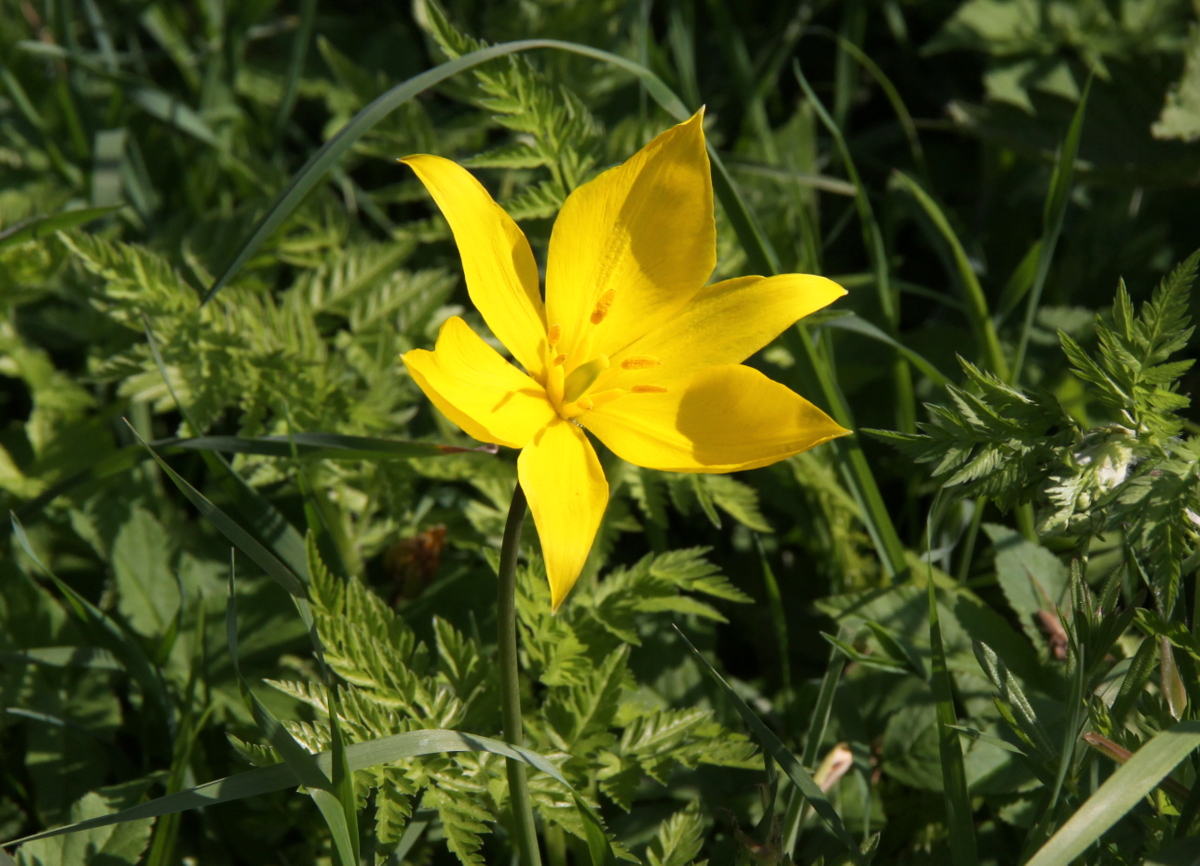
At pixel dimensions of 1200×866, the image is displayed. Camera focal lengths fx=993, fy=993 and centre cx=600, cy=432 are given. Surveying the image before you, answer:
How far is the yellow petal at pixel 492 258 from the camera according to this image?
5.32ft

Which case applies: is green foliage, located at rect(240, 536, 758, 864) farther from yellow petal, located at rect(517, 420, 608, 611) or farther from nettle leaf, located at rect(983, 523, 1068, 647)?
nettle leaf, located at rect(983, 523, 1068, 647)

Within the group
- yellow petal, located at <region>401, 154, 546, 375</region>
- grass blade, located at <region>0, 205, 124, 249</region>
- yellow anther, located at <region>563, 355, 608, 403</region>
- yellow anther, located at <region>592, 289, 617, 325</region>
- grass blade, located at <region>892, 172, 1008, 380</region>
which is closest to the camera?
yellow petal, located at <region>401, 154, 546, 375</region>

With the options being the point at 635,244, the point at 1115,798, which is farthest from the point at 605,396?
the point at 1115,798

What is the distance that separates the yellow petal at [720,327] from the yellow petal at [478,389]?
16cm

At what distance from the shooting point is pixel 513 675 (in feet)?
5.09

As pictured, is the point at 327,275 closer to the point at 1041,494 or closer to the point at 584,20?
the point at 584,20

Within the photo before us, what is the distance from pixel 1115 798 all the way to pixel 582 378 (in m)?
1.04

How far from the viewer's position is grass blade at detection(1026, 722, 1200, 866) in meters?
1.42

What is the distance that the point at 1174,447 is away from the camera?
4.68 ft

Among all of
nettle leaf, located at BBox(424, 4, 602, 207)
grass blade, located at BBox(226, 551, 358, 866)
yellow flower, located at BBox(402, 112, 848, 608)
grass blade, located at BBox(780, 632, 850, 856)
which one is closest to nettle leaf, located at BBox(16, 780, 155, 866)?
grass blade, located at BBox(226, 551, 358, 866)

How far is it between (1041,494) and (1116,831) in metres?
0.79

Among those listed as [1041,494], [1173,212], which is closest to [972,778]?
[1041,494]

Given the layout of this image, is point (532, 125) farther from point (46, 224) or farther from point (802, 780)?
point (802, 780)

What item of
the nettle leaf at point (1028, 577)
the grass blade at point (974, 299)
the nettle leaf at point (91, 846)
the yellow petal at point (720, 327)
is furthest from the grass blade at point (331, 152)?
the nettle leaf at point (1028, 577)
